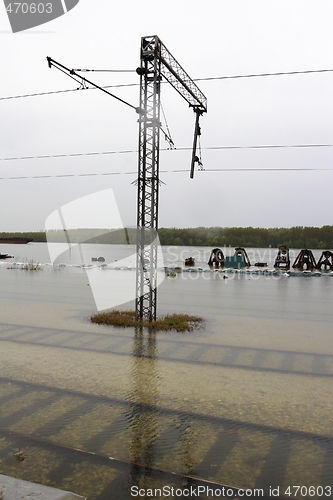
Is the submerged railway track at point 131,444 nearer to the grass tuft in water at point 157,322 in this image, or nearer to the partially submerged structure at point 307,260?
the grass tuft in water at point 157,322

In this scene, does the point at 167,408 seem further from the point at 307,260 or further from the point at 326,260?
the point at 326,260

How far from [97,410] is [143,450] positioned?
1319 mm

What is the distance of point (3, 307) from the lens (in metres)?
14.8

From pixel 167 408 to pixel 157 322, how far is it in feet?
20.2

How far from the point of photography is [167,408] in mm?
5848

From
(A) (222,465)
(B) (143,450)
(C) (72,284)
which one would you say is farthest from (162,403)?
(C) (72,284)

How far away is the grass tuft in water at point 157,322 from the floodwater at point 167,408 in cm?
58

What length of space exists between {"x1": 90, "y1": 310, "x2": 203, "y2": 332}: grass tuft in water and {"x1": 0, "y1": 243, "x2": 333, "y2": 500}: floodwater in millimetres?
580

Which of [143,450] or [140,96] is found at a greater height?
[140,96]

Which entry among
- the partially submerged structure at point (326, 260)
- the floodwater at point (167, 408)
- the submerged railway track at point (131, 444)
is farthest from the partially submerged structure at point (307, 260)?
the submerged railway track at point (131, 444)

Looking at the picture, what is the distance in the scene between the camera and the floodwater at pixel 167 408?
4109 millimetres

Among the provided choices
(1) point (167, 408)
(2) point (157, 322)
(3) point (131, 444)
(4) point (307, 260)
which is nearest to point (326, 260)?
(4) point (307, 260)

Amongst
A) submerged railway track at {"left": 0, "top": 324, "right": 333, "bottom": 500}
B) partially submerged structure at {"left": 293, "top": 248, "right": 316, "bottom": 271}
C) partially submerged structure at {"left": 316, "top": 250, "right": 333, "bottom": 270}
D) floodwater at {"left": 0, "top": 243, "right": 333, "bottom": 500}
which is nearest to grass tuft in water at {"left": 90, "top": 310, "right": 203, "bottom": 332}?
floodwater at {"left": 0, "top": 243, "right": 333, "bottom": 500}

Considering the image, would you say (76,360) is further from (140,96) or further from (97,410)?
(140,96)
